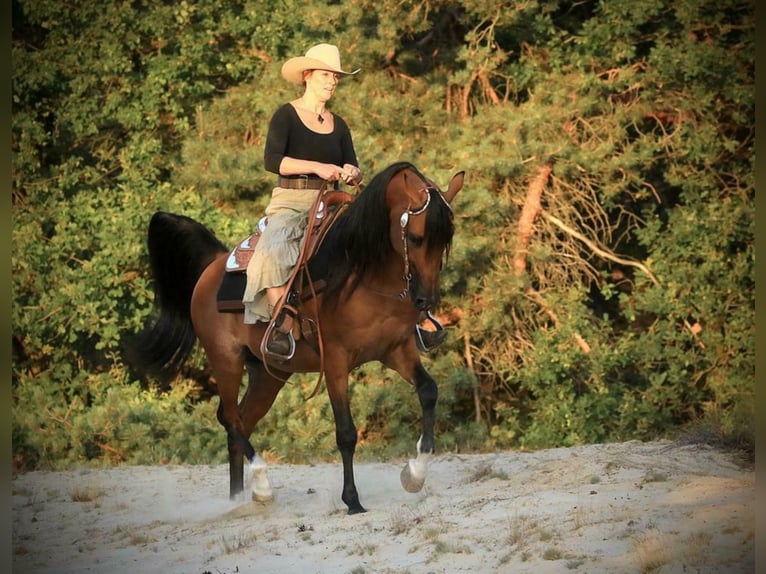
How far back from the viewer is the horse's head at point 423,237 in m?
7.08

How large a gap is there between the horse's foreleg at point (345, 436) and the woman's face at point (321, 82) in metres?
1.95

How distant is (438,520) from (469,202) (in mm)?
7632

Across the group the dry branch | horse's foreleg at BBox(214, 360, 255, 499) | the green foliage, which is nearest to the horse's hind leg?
horse's foreleg at BBox(214, 360, 255, 499)

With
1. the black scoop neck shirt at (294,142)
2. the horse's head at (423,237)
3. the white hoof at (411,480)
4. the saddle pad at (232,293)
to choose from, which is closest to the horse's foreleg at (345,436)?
the white hoof at (411,480)

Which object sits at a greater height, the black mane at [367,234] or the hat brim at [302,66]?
the hat brim at [302,66]

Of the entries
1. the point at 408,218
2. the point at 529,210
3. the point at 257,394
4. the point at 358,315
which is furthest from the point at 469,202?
the point at 408,218

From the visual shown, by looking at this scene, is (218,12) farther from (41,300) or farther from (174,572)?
(174,572)

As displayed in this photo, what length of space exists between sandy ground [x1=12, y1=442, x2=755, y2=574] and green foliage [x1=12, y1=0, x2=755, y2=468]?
14.3 ft

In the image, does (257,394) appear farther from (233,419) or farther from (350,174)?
(350,174)

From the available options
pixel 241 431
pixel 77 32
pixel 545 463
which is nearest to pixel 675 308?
pixel 545 463

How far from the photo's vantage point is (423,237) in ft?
23.4

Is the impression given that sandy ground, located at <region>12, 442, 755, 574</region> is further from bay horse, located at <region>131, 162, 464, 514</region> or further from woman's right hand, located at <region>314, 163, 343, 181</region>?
woman's right hand, located at <region>314, 163, 343, 181</region>

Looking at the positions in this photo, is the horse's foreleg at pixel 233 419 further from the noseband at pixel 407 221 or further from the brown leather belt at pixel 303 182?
the noseband at pixel 407 221

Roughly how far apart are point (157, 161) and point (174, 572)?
10.7 meters
